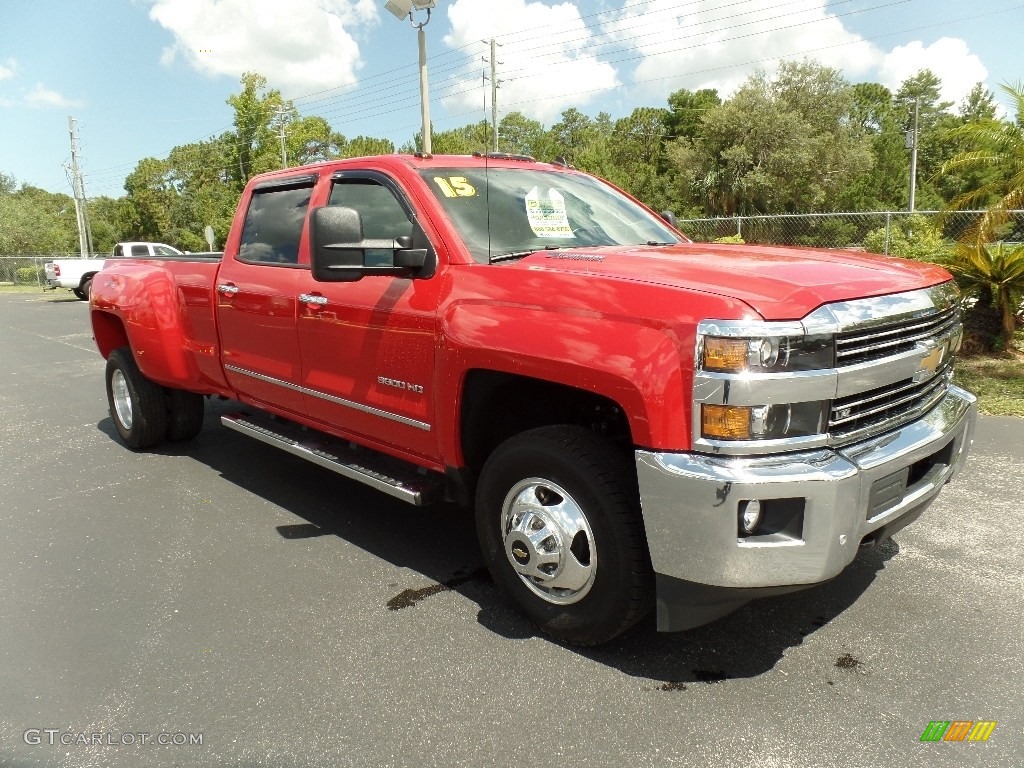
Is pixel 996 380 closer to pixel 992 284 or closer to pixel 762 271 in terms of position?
pixel 992 284

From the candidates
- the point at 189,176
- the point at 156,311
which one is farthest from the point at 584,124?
the point at 156,311

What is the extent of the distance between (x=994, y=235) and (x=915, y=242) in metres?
1.58

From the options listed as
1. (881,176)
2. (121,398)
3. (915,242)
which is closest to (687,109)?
(881,176)

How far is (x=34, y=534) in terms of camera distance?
434cm

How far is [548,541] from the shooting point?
2.89 metres

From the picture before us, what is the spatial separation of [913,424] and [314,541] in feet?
9.68

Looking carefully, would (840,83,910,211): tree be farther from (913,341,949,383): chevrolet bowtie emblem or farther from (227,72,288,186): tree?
(913,341,949,383): chevrolet bowtie emblem

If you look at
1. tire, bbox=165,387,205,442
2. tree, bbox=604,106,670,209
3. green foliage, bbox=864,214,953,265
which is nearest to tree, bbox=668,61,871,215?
tree, bbox=604,106,670,209

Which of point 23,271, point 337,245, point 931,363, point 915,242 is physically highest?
point 337,245

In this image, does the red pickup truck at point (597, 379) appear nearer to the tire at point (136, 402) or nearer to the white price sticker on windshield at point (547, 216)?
the white price sticker on windshield at point (547, 216)

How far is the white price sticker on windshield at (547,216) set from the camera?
11.8ft

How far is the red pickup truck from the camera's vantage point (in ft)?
7.86

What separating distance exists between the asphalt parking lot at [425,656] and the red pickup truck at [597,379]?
339mm

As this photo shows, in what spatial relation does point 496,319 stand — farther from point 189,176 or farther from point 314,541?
point 189,176
